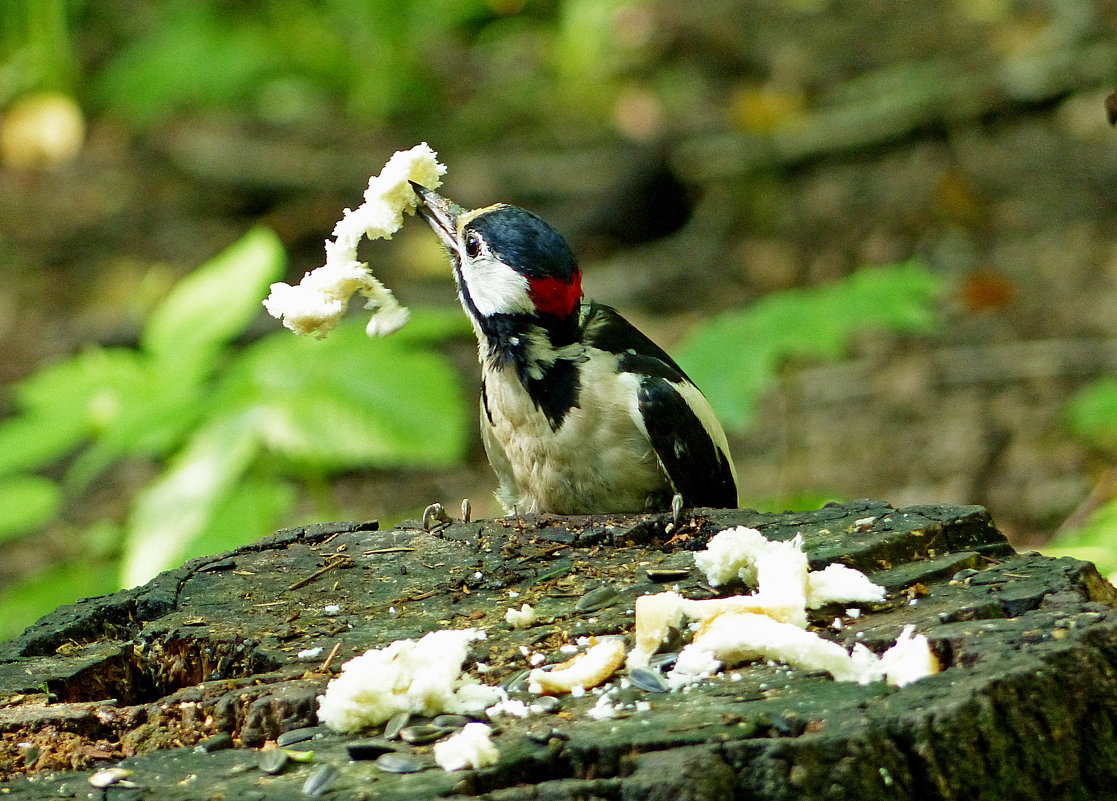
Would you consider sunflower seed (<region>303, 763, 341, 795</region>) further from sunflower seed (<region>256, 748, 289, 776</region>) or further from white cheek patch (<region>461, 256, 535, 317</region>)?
white cheek patch (<region>461, 256, 535, 317</region>)

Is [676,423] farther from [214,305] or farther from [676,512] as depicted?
[214,305]

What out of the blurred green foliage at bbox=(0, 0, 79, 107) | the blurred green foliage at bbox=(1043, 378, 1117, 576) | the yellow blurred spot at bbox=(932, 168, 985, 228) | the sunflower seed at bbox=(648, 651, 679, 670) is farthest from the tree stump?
the blurred green foliage at bbox=(0, 0, 79, 107)

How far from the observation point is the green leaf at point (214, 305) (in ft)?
12.3

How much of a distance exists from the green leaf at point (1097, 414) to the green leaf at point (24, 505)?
13.8 feet

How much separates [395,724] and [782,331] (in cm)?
266

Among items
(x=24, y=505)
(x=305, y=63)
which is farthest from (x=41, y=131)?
(x=24, y=505)

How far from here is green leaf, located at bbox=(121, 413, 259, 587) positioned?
135 inches

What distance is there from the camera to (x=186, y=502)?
136 inches

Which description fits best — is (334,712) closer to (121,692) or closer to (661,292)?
(121,692)

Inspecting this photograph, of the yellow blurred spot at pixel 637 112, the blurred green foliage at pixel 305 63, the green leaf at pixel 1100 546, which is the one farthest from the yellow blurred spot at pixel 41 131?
the green leaf at pixel 1100 546

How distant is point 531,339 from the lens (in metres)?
3.27

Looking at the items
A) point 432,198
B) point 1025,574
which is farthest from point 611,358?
point 1025,574

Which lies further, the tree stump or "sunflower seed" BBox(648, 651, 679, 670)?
"sunflower seed" BBox(648, 651, 679, 670)

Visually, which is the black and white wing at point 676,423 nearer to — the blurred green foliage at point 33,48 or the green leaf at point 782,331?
the green leaf at point 782,331
